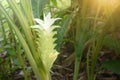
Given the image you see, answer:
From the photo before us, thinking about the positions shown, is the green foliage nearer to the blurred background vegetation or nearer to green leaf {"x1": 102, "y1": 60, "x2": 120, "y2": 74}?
the blurred background vegetation

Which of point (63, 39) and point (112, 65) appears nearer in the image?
point (112, 65)

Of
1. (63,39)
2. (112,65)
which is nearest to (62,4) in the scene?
(63,39)

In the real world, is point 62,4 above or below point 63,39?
above

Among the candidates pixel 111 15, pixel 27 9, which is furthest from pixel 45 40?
pixel 111 15

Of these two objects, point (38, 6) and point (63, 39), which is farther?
point (63, 39)

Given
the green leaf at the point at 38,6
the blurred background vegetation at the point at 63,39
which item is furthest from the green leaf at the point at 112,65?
the green leaf at the point at 38,6

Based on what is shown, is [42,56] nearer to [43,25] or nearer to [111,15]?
[43,25]

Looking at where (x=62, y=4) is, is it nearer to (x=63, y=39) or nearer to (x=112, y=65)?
(x=63, y=39)

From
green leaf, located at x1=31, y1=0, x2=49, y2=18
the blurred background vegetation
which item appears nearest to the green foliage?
the blurred background vegetation

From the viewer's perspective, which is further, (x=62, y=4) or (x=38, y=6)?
(x=62, y=4)

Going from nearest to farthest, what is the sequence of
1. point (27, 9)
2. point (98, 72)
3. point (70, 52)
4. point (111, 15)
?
point (27, 9) < point (111, 15) < point (98, 72) < point (70, 52)

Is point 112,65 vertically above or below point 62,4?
below
